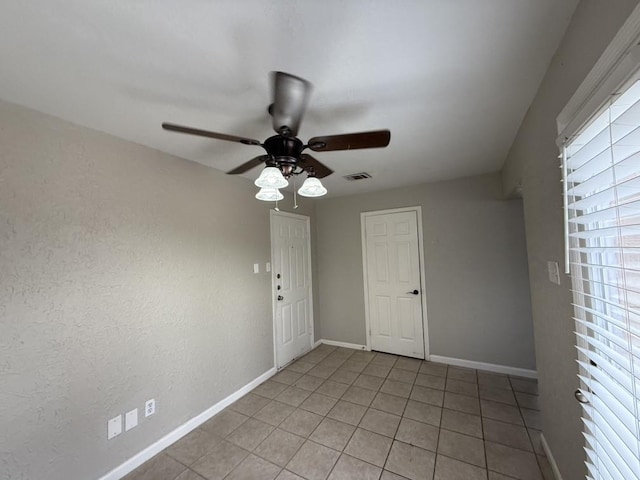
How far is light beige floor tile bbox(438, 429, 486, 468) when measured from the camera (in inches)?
69.6

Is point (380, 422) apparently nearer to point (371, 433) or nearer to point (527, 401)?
point (371, 433)

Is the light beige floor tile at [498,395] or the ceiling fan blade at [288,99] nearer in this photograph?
the ceiling fan blade at [288,99]

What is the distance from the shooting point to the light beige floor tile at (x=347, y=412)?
2.22 meters

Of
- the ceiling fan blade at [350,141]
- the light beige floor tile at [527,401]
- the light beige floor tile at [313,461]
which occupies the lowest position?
the light beige floor tile at [313,461]

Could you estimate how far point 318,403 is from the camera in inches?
97.0

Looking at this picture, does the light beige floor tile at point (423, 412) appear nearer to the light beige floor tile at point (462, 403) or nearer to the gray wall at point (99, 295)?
the light beige floor tile at point (462, 403)

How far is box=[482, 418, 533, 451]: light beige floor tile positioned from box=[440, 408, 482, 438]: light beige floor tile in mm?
54

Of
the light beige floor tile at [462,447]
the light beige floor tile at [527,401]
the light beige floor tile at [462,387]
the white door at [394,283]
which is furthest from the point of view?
the white door at [394,283]

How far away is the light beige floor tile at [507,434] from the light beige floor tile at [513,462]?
6cm

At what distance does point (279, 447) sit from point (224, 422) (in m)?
0.63

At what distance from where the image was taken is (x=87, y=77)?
1.25 m

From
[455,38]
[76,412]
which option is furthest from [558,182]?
[76,412]

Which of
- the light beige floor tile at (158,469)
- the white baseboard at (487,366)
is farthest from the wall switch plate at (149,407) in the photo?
the white baseboard at (487,366)

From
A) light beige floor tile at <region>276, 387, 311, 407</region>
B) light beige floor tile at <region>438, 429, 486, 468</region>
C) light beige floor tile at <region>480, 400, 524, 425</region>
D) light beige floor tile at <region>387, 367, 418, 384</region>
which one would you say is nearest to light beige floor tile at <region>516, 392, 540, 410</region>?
light beige floor tile at <region>480, 400, 524, 425</region>
